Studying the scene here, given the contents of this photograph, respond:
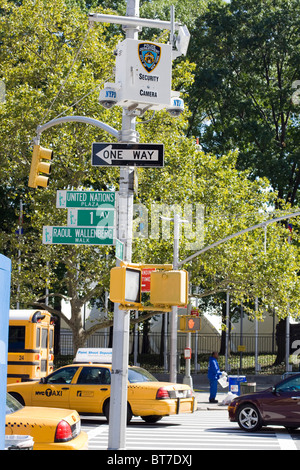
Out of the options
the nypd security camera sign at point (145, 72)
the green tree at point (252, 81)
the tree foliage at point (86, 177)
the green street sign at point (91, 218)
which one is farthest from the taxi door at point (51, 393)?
the green tree at point (252, 81)

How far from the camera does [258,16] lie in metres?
41.6

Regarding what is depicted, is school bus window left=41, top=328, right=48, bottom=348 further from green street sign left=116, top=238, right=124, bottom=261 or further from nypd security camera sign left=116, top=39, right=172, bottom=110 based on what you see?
nypd security camera sign left=116, top=39, right=172, bottom=110

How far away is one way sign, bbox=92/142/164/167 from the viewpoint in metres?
11.0

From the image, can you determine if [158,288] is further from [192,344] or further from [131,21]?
[192,344]

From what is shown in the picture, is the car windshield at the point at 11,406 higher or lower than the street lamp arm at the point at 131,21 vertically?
lower

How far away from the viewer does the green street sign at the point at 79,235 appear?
1140 centimetres

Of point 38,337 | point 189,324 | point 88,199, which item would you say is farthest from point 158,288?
point 189,324

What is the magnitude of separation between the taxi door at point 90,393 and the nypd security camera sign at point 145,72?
29.2 ft

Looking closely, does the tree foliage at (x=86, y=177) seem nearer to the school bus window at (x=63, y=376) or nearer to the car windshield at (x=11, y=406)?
the school bus window at (x=63, y=376)

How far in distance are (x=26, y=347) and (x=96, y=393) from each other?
6.87 metres

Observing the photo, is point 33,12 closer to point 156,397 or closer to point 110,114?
point 110,114
